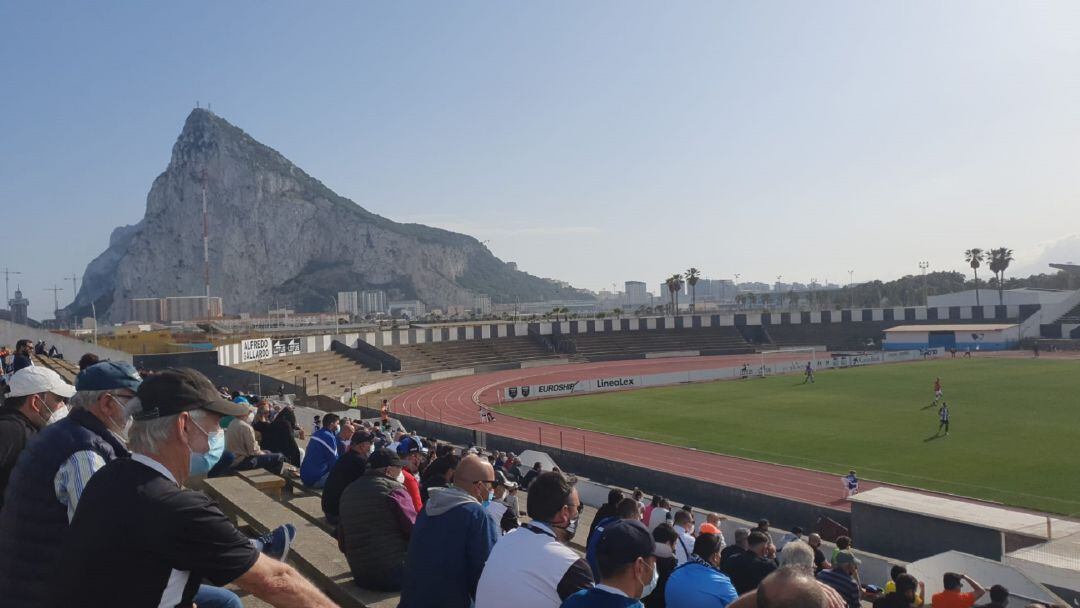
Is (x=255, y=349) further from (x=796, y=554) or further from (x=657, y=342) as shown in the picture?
(x=796, y=554)

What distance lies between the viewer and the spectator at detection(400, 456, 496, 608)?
420cm

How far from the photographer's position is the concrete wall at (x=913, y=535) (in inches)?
515

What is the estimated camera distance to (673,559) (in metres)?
6.23

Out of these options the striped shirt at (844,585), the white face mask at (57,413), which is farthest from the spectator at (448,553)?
the striped shirt at (844,585)

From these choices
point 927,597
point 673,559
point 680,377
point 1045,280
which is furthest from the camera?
point 1045,280

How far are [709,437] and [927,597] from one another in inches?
840

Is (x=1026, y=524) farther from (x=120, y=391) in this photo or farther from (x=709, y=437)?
(x=709, y=437)

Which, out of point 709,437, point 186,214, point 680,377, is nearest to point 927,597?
point 709,437

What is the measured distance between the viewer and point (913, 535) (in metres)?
14.2

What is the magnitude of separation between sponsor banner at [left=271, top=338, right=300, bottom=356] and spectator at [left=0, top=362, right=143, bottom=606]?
49.5m

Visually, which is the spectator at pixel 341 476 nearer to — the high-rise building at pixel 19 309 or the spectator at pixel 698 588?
the spectator at pixel 698 588

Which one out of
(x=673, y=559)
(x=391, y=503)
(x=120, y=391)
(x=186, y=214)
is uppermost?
(x=186, y=214)

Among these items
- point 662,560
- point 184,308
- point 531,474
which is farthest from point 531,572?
point 184,308

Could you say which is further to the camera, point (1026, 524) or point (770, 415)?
point (770, 415)
